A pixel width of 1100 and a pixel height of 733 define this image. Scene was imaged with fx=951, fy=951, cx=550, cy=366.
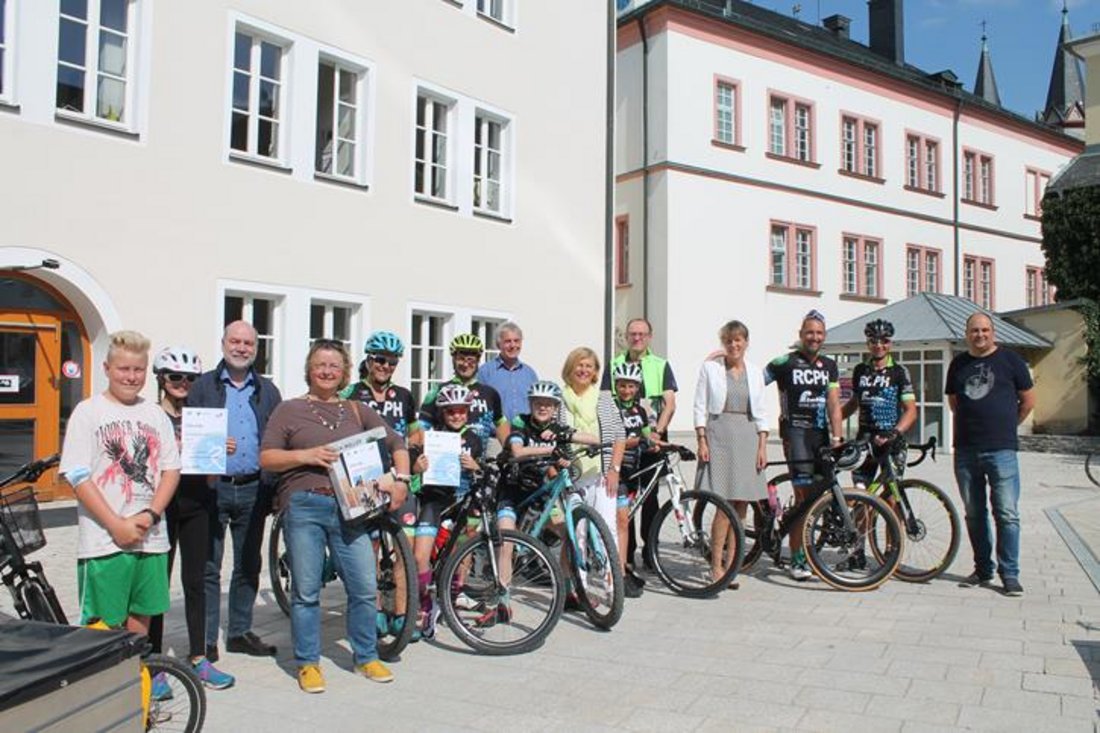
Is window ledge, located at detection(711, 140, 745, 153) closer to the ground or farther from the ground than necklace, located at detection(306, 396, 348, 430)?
farther from the ground

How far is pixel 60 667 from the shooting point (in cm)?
299

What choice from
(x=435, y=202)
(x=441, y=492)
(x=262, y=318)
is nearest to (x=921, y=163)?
(x=435, y=202)

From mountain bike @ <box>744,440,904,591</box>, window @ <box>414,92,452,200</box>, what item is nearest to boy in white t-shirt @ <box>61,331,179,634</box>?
mountain bike @ <box>744,440,904,591</box>

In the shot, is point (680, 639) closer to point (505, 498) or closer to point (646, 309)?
point (505, 498)

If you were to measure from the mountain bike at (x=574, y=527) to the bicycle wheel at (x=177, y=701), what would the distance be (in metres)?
2.53

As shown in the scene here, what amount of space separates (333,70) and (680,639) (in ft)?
32.2

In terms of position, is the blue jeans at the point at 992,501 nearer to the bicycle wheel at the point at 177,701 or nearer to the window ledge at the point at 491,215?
the bicycle wheel at the point at 177,701

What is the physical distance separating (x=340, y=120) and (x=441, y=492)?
27.8 feet

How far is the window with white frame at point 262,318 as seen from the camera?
11773 millimetres

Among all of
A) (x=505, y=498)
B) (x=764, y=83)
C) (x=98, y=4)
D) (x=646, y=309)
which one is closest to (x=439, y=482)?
(x=505, y=498)

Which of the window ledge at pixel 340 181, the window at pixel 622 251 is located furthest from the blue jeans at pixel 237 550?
the window at pixel 622 251

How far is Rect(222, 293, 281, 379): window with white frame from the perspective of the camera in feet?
38.6

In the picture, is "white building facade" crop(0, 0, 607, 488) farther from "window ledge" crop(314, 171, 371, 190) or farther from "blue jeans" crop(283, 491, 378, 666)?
"blue jeans" crop(283, 491, 378, 666)

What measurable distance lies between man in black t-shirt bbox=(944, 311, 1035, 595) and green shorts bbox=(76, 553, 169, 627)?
224 inches
